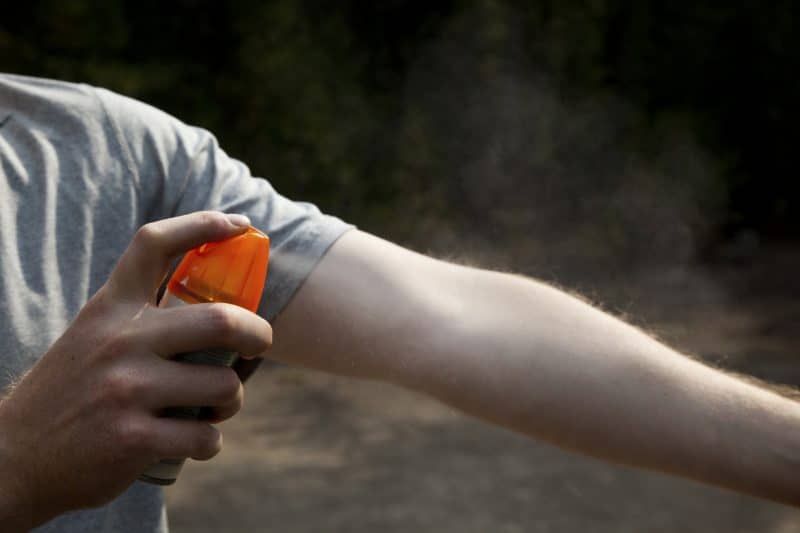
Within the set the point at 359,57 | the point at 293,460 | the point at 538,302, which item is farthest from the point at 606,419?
the point at 359,57

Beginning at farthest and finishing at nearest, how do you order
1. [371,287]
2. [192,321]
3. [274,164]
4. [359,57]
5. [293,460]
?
[359,57] → [274,164] → [293,460] → [371,287] → [192,321]

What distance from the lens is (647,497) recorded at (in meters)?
3.86

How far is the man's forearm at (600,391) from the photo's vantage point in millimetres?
1167

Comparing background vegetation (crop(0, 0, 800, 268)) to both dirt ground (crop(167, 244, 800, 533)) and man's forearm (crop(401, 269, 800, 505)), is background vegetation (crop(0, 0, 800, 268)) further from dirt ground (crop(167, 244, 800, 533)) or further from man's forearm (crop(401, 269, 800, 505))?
man's forearm (crop(401, 269, 800, 505))

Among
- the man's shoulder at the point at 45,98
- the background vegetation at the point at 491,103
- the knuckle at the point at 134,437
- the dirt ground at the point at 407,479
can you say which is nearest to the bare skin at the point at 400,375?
the knuckle at the point at 134,437

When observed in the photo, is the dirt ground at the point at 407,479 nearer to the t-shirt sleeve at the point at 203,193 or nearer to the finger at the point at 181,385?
the t-shirt sleeve at the point at 203,193

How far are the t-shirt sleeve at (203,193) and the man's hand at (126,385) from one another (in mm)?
473

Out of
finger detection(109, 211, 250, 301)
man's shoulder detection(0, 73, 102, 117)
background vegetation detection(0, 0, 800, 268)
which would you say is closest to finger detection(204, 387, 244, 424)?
finger detection(109, 211, 250, 301)

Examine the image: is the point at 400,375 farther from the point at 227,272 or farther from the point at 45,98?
the point at 45,98

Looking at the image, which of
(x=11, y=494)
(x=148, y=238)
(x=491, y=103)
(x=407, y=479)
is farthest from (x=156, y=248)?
(x=491, y=103)

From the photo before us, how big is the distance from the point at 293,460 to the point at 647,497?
1458 mm

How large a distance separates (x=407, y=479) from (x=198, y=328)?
3.32 m

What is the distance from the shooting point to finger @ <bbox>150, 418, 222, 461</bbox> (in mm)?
867

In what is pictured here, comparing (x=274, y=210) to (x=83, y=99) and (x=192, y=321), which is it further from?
(x=192, y=321)
